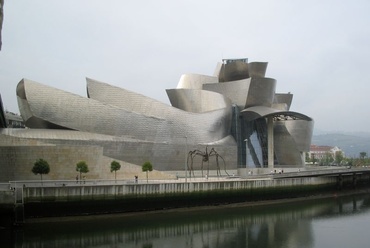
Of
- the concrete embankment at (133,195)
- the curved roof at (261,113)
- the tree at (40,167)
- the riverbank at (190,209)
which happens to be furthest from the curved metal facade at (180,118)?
the riverbank at (190,209)

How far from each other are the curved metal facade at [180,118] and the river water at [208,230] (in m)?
10.0

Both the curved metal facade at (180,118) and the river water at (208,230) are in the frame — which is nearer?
the river water at (208,230)

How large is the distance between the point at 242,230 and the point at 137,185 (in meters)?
7.59

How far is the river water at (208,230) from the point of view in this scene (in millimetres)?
20812

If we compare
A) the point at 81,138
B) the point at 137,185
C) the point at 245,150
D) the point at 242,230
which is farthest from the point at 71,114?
the point at 245,150

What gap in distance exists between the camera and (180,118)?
133 ft

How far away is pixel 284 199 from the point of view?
118 ft

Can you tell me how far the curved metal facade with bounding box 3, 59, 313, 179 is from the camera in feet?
115

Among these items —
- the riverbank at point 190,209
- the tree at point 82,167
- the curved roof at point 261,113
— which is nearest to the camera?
the riverbank at point 190,209

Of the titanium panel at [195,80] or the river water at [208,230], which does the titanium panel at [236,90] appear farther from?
the river water at [208,230]

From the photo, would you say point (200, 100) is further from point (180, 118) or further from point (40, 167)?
point (40, 167)

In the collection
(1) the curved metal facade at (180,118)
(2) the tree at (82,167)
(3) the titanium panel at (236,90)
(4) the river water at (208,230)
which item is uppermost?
(3) the titanium panel at (236,90)

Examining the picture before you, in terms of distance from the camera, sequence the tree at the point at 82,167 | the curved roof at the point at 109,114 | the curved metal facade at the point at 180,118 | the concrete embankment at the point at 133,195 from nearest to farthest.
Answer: the concrete embankment at the point at 133,195 < the tree at the point at 82,167 < the curved roof at the point at 109,114 < the curved metal facade at the point at 180,118

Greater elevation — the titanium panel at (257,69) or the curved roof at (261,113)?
the titanium panel at (257,69)
